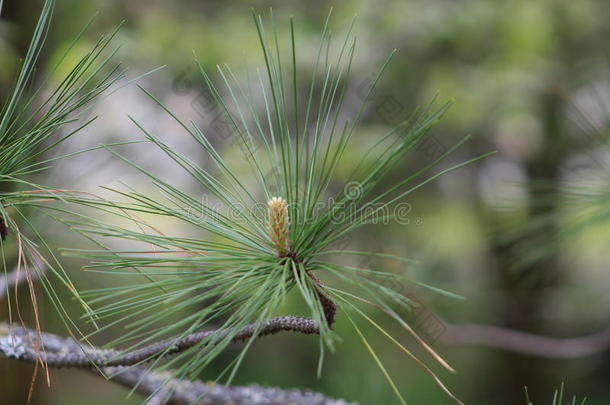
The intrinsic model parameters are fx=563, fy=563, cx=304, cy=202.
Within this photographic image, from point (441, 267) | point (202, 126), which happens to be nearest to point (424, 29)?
point (441, 267)

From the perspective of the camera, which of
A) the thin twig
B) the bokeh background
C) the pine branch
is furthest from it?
the bokeh background

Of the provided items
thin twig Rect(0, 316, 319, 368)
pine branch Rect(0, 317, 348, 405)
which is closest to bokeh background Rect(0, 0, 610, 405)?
pine branch Rect(0, 317, 348, 405)

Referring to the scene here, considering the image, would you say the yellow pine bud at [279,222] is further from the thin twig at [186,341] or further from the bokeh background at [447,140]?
the bokeh background at [447,140]

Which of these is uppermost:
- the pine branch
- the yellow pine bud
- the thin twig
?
the yellow pine bud

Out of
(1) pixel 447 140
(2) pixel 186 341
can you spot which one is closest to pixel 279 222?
(2) pixel 186 341

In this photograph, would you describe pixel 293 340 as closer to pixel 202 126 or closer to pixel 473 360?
pixel 473 360

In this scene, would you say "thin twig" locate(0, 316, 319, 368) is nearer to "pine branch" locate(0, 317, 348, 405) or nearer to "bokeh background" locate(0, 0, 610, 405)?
"pine branch" locate(0, 317, 348, 405)

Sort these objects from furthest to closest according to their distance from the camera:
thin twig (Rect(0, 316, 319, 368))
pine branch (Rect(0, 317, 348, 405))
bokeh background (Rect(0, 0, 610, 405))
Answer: bokeh background (Rect(0, 0, 610, 405)) → pine branch (Rect(0, 317, 348, 405)) → thin twig (Rect(0, 316, 319, 368))
